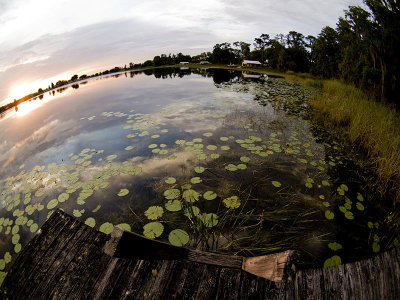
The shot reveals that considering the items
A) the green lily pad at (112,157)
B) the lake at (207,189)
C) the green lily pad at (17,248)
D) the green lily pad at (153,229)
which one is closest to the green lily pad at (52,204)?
the lake at (207,189)

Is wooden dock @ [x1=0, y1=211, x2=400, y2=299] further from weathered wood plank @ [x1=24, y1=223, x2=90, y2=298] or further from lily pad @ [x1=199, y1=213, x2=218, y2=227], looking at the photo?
lily pad @ [x1=199, y1=213, x2=218, y2=227]

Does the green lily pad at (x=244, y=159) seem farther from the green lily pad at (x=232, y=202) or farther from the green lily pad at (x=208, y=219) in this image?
the green lily pad at (x=208, y=219)

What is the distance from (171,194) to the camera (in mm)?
3109

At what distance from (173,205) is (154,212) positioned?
32cm

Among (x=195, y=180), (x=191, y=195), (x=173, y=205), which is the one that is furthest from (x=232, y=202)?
(x=173, y=205)

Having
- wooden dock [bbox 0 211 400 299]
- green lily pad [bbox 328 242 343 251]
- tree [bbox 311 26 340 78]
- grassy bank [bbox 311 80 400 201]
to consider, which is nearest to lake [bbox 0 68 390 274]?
green lily pad [bbox 328 242 343 251]

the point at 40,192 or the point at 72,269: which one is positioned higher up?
the point at 72,269

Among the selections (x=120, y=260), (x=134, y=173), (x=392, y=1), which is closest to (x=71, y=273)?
(x=120, y=260)

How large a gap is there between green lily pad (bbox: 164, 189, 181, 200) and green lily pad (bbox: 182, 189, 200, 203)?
0.12 metres

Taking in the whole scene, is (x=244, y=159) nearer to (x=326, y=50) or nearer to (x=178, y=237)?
(x=178, y=237)

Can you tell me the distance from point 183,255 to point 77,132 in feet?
24.9

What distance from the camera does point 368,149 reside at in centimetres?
413

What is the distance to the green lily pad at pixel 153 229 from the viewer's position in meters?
2.42

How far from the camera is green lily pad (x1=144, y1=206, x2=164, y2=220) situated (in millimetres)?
2721
